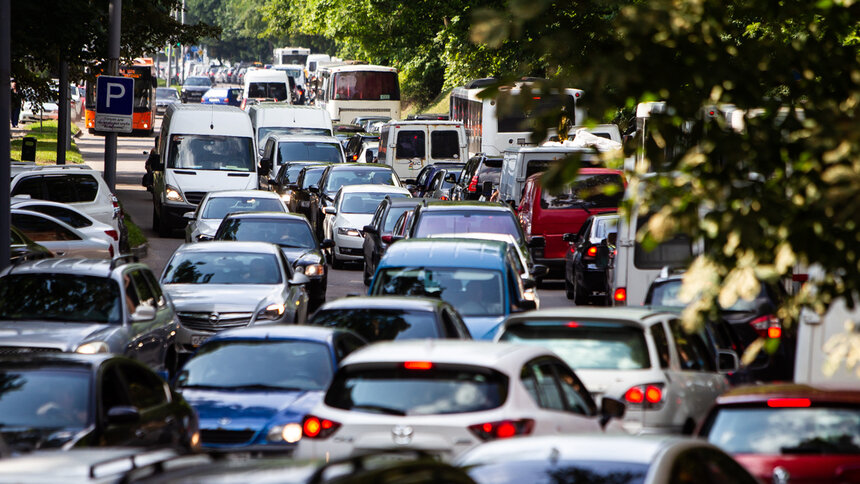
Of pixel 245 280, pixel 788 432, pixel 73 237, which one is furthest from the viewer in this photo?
pixel 73 237

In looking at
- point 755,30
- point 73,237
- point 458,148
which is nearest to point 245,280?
point 73,237

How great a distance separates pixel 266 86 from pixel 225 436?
217 ft

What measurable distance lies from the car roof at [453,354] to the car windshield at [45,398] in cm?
188

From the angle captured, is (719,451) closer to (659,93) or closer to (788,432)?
(788,432)

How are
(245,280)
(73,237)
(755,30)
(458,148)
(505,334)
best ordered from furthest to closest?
(458,148)
(755,30)
(73,237)
(245,280)
(505,334)

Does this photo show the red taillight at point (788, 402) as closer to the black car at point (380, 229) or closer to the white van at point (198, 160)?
the black car at point (380, 229)

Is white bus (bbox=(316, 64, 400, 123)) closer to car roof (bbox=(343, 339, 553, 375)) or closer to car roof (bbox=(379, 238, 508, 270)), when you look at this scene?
car roof (bbox=(379, 238, 508, 270))

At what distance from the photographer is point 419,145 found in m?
40.8

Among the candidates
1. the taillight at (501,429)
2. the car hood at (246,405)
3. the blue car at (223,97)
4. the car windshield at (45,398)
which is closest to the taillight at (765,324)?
the car hood at (246,405)

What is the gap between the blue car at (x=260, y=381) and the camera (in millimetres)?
10250

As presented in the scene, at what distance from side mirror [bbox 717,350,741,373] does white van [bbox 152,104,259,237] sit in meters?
19.2

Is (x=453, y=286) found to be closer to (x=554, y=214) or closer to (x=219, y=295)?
(x=219, y=295)

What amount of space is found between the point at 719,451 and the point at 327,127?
37.4 meters

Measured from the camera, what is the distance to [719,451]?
22.1ft
